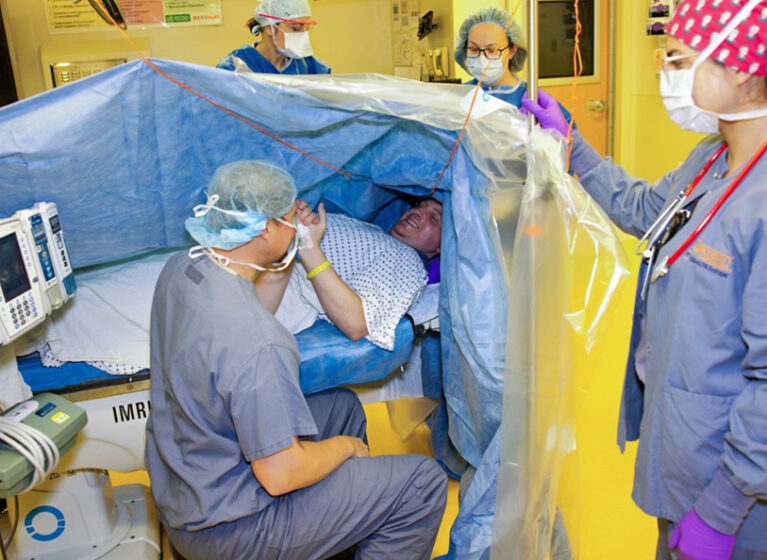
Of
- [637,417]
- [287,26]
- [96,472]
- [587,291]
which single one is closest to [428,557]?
[637,417]

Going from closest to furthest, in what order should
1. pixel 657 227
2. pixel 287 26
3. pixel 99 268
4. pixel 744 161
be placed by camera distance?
pixel 744 161
pixel 657 227
pixel 99 268
pixel 287 26

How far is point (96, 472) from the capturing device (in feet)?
5.79

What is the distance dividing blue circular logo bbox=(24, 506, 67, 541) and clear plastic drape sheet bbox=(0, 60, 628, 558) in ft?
2.06

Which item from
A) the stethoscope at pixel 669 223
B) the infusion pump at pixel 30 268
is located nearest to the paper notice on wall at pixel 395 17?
the infusion pump at pixel 30 268

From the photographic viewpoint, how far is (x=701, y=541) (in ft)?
3.67

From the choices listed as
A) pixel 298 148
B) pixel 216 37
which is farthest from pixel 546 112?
pixel 216 37

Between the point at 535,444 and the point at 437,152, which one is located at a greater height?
the point at 437,152

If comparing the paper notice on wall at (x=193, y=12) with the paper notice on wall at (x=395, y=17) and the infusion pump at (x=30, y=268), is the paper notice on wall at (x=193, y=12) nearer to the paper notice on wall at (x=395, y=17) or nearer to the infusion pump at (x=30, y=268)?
the paper notice on wall at (x=395, y=17)

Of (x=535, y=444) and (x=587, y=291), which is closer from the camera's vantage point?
(x=587, y=291)

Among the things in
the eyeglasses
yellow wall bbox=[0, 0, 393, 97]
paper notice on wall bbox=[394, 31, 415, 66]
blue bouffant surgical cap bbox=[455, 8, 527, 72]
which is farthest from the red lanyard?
paper notice on wall bbox=[394, 31, 415, 66]

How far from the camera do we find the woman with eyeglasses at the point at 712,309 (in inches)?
40.5

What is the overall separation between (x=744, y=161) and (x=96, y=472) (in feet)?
5.38

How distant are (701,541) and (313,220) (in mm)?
1162

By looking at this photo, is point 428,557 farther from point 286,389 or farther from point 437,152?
point 437,152
